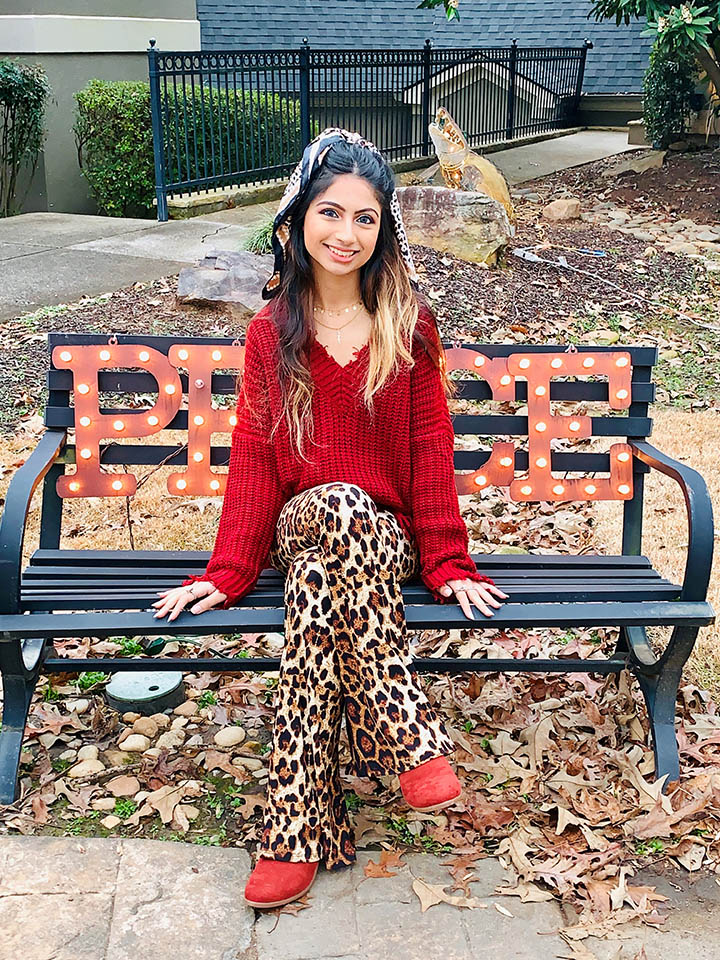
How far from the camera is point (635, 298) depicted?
25.9ft

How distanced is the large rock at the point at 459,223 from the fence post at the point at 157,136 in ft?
9.29

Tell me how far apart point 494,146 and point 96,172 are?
718cm

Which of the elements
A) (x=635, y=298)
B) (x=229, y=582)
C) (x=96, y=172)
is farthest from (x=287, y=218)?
(x=96, y=172)

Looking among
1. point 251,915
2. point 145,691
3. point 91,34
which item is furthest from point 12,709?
point 91,34

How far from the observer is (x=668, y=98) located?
46.7 feet

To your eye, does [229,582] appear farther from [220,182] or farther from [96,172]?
[96,172]

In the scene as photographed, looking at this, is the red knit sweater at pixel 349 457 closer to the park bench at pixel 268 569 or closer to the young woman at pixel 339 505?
the young woman at pixel 339 505

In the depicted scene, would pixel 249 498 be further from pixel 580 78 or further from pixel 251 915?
pixel 580 78

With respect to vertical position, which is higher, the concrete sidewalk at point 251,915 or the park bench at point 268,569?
the park bench at point 268,569

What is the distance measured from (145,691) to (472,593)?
1.12m

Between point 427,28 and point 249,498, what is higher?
point 427,28

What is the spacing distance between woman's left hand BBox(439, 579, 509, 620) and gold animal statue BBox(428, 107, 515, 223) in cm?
606

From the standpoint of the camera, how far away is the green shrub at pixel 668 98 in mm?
14102

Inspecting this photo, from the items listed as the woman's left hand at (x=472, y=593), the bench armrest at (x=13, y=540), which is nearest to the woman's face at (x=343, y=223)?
the woman's left hand at (x=472, y=593)
